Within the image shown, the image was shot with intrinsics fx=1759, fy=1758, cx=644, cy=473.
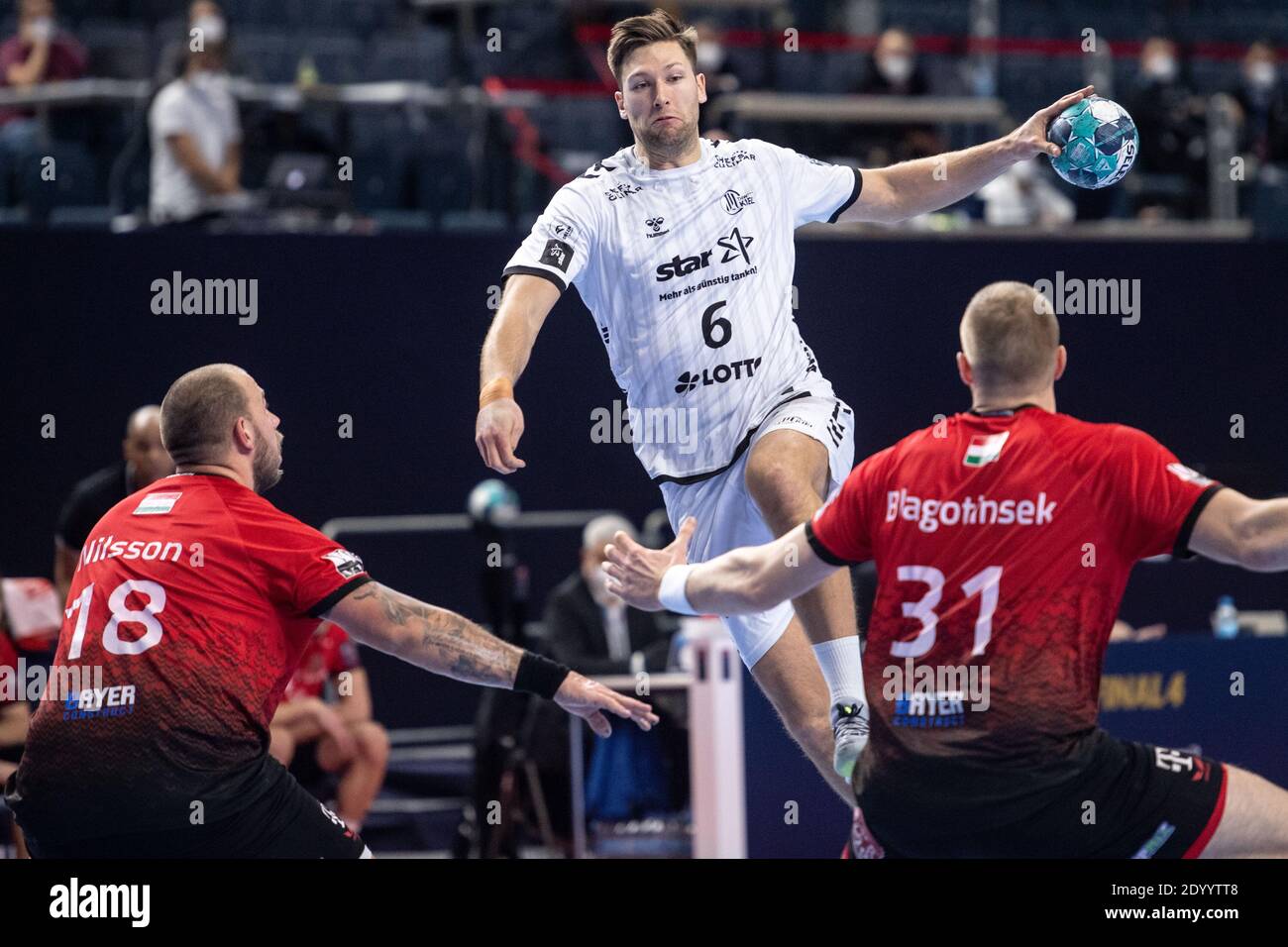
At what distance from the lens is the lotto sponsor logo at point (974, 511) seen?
5.16m

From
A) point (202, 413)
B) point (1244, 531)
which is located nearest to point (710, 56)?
point (202, 413)

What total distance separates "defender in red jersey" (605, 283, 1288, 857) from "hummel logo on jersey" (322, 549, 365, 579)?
156cm

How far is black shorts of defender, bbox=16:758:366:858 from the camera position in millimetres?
5719

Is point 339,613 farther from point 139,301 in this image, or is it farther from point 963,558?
point 139,301

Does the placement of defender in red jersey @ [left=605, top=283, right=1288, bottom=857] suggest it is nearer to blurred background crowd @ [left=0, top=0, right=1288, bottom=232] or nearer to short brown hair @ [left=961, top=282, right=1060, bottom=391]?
short brown hair @ [left=961, top=282, right=1060, bottom=391]

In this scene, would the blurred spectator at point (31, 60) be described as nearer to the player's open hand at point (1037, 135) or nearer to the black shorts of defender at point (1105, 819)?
the player's open hand at point (1037, 135)

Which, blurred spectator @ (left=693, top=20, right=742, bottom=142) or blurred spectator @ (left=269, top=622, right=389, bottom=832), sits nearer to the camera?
blurred spectator @ (left=269, top=622, right=389, bottom=832)

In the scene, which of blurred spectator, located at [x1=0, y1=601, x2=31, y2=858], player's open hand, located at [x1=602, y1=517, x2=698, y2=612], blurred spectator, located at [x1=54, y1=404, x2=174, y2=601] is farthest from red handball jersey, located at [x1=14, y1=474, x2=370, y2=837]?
blurred spectator, located at [x1=0, y1=601, x2=31, y2=858]

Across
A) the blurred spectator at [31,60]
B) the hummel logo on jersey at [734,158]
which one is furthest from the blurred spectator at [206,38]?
the hummel logo on jersey at [734,158]

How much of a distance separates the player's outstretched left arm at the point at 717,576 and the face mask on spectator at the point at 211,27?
7.64 meters

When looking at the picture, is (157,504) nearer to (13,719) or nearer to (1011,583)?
(1011,583)

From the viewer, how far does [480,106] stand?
12898 mm

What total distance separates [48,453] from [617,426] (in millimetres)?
3972

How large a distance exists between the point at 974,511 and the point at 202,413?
2.64 m
